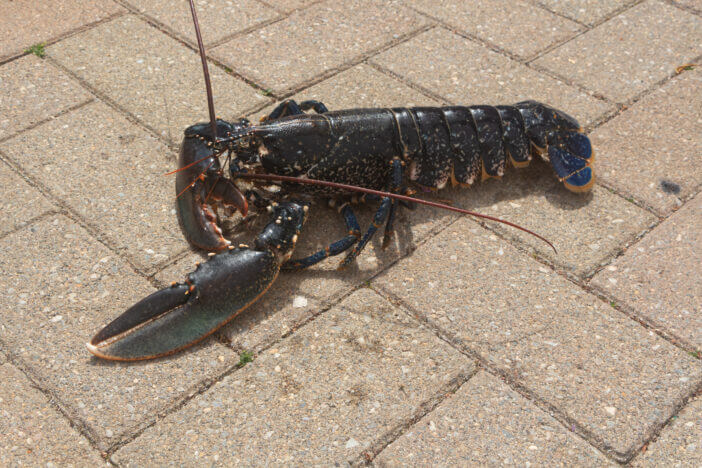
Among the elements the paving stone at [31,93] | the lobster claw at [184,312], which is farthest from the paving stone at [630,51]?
the paving stone at [31,93]

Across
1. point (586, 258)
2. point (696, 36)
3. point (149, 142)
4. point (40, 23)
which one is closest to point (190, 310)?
point (149, 142)

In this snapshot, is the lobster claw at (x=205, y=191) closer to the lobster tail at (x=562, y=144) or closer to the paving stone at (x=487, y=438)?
the paving stone at (x=487, y=438)

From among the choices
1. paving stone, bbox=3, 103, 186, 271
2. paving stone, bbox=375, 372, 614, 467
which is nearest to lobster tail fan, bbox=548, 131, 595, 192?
paving stone, bbox=375, 372, 614, 467

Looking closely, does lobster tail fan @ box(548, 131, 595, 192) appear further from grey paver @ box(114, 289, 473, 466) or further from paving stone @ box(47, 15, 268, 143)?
paving stone @ box(47, 15, 268, 143)

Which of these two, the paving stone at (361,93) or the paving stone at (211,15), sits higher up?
the paving stone at (211,15)

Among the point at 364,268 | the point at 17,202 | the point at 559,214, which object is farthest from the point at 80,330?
the point at 559,214

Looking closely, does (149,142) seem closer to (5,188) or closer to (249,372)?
(5,188)
